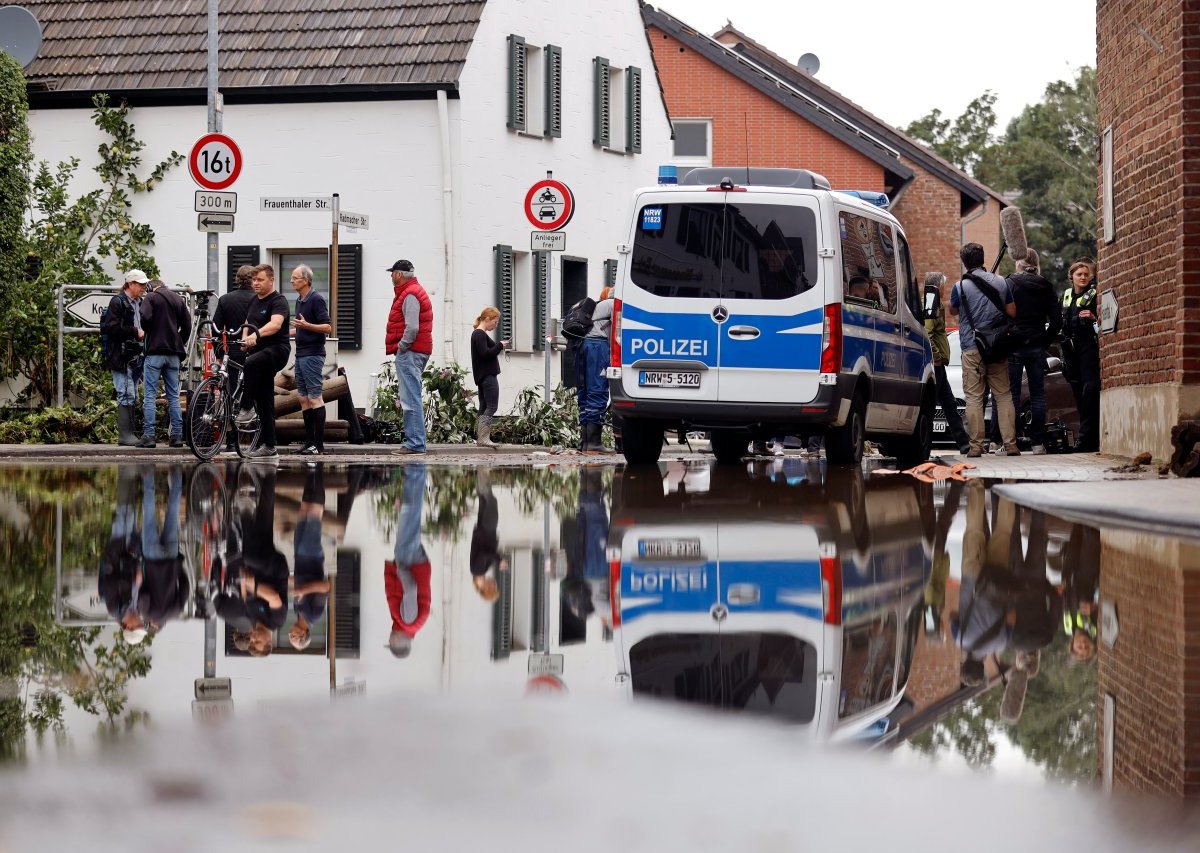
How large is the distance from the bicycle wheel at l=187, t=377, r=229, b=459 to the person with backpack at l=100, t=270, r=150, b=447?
118 inches

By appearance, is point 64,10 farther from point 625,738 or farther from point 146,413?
point 625,738

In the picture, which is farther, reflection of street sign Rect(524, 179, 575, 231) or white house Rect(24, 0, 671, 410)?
white house Rect(24, 0, 671, 410)

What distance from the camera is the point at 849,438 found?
1753cm

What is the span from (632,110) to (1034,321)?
51.1 feet

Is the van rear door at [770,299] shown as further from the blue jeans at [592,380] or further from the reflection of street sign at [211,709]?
the reflection of street sign at [211,709]

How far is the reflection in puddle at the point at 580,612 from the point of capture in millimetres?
5270

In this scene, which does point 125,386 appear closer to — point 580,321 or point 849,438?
point 580,321

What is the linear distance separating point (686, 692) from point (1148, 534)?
17.9 feet

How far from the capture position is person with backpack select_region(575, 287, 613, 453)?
22484 mm

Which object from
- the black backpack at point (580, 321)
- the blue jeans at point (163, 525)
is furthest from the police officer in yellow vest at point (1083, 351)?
the blue jeans at point (163, 525)

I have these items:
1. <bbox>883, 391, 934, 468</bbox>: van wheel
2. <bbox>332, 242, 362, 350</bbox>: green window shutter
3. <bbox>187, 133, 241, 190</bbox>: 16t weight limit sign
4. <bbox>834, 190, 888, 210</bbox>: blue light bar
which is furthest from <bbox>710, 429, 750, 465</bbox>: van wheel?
<bbox>332, 242, 362, 350</bbox>: green window shutter

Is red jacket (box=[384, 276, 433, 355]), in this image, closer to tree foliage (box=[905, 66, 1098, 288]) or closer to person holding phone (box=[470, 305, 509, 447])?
person holding phone (box=[470, 305, 509, 447])

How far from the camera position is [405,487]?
14875 millimetres

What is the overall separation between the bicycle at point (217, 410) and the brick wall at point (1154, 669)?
11.0 meters
